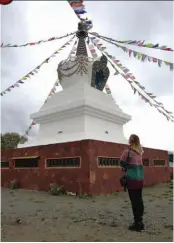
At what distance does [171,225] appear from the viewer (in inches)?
145

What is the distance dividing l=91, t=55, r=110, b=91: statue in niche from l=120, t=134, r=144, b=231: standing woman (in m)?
7.26

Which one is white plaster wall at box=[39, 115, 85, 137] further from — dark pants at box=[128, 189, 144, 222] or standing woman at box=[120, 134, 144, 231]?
dark pants at box=[128, 189, 144, 222]

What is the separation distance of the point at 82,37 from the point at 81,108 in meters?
3.42

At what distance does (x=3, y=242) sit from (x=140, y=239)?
158cm

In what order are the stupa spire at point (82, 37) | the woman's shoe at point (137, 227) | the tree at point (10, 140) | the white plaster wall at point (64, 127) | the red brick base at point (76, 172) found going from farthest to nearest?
the tree at point (10, 140), the stupa spire at point (82, 37), the white plaster wall at point (64, 127), the red brick base at point (76, 172), the woman's shoe at point (137, 227)

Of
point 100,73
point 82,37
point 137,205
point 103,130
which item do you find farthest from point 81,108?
point 137,205

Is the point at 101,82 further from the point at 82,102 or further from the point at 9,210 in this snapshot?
the point at 9,210

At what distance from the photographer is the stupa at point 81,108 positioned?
8.99 metres

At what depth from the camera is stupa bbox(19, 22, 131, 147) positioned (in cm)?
899

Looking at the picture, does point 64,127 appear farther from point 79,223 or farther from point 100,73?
point 79,223

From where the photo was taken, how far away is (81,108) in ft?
29.5

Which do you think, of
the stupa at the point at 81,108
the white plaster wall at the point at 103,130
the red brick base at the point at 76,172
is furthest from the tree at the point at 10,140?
the white plaster wall at the point at 103,130

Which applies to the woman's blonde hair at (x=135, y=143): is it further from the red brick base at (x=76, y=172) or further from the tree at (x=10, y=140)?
the tree at (x=10, y=140)

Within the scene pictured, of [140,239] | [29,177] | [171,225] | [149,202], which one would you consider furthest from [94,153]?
[140,239]
